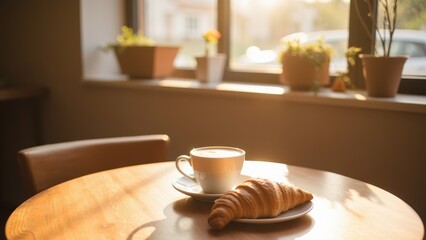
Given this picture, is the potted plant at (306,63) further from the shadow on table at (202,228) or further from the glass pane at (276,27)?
the shadow on table at (202,228)

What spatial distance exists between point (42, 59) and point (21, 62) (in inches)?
7.0

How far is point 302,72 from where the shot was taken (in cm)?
173

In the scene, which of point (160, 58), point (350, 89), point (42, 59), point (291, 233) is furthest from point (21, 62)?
point (291, 233)

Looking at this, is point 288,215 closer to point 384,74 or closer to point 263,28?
point 384,74

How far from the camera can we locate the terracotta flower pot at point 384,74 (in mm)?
1518

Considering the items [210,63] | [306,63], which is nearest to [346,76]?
[306,63]

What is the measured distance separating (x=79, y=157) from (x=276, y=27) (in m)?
1.11

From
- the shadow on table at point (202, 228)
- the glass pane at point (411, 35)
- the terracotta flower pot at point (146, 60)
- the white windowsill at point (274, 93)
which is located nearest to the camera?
the shadow on table at point (202, 228)

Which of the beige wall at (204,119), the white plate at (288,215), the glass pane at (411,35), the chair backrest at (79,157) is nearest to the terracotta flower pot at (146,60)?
the beige wall at (204,119)

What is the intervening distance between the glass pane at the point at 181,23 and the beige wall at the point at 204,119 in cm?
39

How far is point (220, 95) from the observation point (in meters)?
1.89

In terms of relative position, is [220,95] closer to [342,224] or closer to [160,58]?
[160,58]

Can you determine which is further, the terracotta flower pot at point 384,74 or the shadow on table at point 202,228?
the terracotta flower pot at point 384,74

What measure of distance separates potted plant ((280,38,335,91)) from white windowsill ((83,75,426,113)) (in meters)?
0.05
